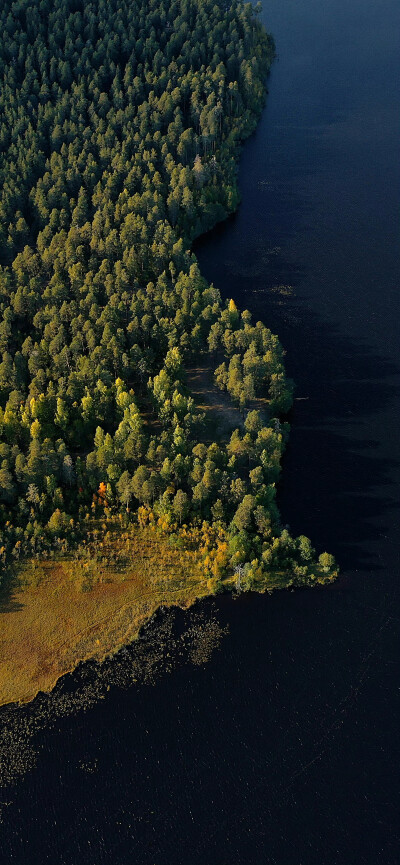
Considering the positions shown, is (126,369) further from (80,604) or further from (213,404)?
(80,604)

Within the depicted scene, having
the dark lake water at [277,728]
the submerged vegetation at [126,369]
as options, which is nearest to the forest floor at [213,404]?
the submerged vegetation at [126,369]

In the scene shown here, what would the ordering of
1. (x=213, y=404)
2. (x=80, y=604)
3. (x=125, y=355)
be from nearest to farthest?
(x=80, y=604)
(x=125, y=355)
(x=213, y=404)

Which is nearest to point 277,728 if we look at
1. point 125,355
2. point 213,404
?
point 213,404

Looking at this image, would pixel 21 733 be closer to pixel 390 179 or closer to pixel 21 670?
pixel 21 670

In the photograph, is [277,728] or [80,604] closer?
[277,728]

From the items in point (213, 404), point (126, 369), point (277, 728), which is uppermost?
point (126, 369)

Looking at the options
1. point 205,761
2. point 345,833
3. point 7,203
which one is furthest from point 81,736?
point 7,203

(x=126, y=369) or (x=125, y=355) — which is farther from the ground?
(x=125, y=355)
